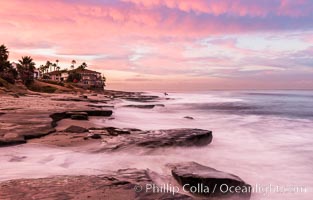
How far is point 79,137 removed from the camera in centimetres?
905

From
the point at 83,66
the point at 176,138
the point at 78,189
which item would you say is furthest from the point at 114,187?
the point at 83,66

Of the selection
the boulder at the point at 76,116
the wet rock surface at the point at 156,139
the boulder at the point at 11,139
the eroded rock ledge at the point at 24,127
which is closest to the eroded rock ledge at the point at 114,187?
the wet rock surface at the point at 156,139

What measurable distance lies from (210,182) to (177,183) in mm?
734

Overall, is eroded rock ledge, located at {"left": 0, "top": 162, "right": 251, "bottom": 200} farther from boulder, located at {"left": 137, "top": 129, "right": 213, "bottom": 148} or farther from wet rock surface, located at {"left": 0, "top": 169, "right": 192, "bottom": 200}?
boulder, located at {"left": 137, "top": 129, "right": 213, "bottom": 148}

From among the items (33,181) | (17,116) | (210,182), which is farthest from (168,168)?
(17,116)

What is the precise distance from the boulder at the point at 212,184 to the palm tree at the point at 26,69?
62809 mm

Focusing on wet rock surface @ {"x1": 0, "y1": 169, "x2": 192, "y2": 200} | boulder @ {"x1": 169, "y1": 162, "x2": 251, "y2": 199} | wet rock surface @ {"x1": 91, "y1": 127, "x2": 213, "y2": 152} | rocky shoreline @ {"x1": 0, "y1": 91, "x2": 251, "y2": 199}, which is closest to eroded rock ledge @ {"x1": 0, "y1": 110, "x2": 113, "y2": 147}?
rocky shoreline @ {"x1": 0, "y1": 91, "x2": 251, "y2": 199}

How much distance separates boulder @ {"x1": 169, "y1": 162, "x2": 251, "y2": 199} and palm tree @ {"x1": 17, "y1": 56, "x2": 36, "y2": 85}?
62.8 metres

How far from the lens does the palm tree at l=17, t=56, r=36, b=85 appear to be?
204 feet

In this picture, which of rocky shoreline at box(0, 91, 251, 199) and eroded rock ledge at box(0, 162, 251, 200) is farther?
rocky shoreline at box(0, 91, 251, 199)

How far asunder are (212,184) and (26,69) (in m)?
68.2

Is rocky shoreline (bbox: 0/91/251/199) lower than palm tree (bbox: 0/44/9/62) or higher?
lower

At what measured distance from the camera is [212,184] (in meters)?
5.12

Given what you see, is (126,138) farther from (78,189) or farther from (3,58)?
(3,58)
